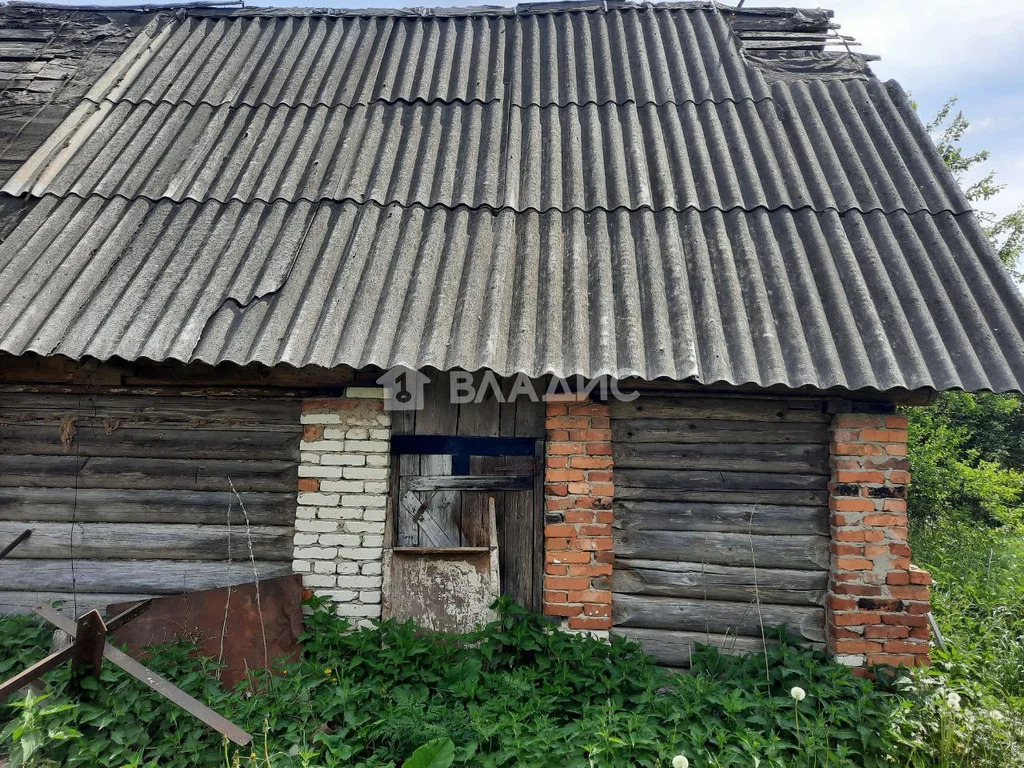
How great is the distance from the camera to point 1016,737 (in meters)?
2.98

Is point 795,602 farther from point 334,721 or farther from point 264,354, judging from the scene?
point 264,354

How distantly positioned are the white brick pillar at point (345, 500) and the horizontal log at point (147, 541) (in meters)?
0.27

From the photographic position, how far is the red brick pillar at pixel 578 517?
11.2 feet

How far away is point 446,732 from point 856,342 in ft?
9.83

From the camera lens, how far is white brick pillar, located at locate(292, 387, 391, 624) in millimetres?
3527

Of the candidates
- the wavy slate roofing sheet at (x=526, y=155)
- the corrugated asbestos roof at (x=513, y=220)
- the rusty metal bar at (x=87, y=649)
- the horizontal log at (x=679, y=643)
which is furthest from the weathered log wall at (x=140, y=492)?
the horizontal log at (x=679, y=643)

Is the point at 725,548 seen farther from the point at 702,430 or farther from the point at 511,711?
the point at 511,711

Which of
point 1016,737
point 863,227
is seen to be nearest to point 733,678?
point 1016,737

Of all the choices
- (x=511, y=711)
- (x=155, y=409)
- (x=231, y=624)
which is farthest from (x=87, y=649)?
(x=511, y=711)

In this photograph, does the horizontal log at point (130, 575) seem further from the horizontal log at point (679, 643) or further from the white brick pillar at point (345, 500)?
the horizontal log at point (679, 643)

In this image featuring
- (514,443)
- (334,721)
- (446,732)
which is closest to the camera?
(446,732)

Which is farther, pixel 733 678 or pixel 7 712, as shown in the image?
pixel 733 678

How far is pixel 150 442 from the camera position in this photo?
3.77 m

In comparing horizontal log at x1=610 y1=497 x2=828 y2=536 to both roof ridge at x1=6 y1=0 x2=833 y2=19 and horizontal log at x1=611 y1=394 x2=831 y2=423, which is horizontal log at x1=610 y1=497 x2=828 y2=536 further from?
roof ridge at x1=6 y1=0 x2=833 y2=19
